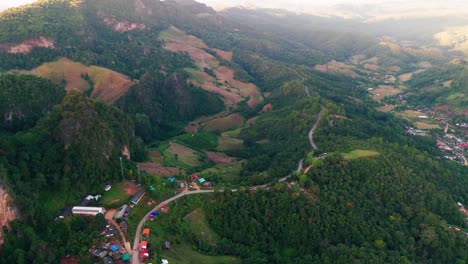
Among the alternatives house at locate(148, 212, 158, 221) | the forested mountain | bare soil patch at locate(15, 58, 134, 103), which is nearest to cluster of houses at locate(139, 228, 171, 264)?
the forested mountain

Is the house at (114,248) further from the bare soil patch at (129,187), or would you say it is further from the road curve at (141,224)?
the bare soil patch at (129,187)

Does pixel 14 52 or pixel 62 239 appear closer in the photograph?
pixel 62 239

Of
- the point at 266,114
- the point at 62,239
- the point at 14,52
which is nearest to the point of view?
the point at 62,239

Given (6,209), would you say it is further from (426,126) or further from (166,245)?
(426,126)

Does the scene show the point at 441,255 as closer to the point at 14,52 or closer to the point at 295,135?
the point at 295,135

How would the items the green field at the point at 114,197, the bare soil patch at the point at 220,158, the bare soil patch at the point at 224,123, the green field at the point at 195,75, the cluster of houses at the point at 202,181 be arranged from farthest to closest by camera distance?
the green field at the point at 195,75 < the bare soil patch at the point at 224,123 < the bare soil patch at the point at 220,158 < the cluster of houses at the point at 202,181 < the green field at the point at 114,197

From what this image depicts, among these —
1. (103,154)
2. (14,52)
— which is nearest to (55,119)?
(103,154)

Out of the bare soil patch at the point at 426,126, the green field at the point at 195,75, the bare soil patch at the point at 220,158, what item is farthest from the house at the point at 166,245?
the bare soil patch at the point at 426,126
